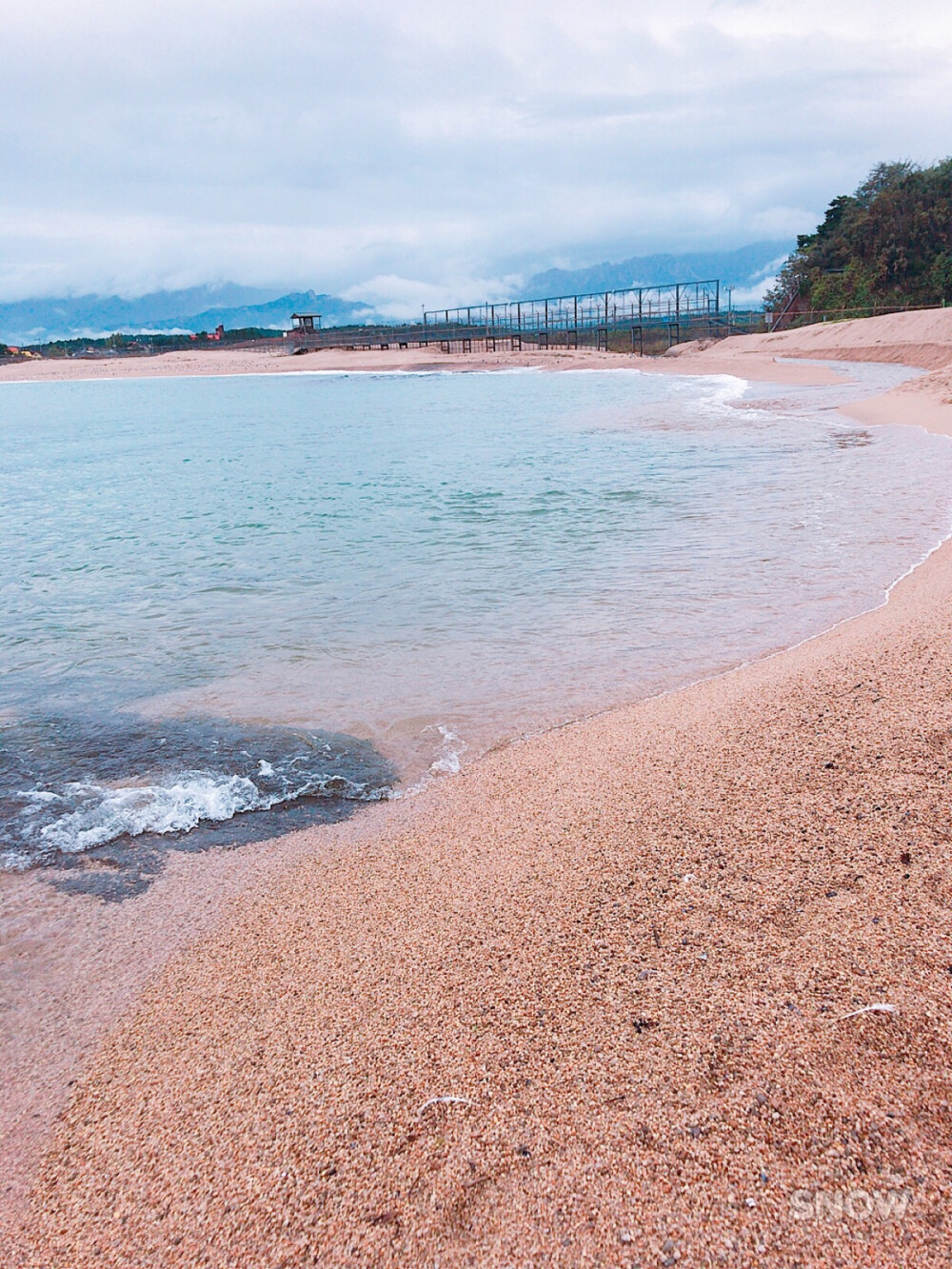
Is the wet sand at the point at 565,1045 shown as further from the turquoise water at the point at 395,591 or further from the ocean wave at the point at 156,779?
the turquoise water at the point at 395,591

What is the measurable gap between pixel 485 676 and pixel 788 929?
12.2ft

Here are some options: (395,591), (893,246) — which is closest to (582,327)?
(893,246)

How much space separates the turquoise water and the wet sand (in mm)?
1520

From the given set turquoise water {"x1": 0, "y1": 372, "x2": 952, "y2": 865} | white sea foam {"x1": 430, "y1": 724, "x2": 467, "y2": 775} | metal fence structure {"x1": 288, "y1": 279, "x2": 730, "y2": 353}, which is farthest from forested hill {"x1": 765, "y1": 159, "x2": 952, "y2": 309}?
white sea foam {"x1": 430, "y1": 724, "x2": 467, "y2": 775}

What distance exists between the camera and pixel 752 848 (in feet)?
9.87

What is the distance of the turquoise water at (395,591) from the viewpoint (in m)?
5.12

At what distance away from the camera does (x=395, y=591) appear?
28.4 feet

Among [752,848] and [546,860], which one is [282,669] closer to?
[546,860]

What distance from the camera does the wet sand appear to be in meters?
1.87

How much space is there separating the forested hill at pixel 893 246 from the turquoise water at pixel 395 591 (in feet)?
123

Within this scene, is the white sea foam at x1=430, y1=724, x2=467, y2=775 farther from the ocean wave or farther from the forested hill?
the forested hill

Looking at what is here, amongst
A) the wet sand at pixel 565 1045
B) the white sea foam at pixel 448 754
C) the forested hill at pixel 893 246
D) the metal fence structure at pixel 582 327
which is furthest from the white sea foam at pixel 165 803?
the metal fence structure at pixel 582 327

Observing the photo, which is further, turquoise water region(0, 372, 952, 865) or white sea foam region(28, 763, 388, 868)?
turquoise water region(0, 372, 952, 865)

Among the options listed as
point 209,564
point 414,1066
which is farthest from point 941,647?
point 209,564
